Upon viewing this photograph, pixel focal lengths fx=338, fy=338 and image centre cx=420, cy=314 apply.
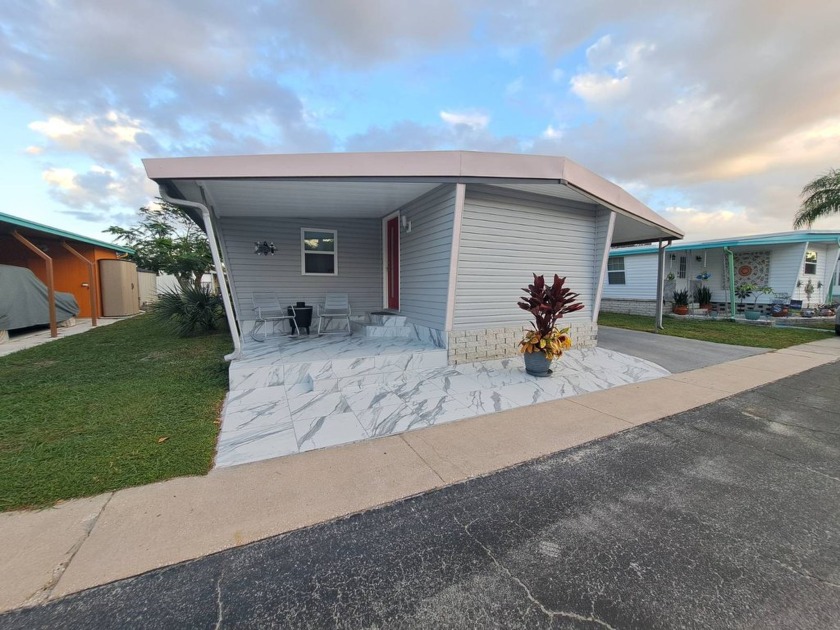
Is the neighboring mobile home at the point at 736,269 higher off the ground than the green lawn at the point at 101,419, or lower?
higher

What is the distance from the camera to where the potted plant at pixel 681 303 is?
13.1 meters

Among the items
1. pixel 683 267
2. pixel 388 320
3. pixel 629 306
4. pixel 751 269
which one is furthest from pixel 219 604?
pixel 751 269

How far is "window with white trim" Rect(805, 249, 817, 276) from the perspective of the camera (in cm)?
1236

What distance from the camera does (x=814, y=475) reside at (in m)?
2.59

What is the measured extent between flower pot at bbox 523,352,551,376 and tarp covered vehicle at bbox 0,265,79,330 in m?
11.6

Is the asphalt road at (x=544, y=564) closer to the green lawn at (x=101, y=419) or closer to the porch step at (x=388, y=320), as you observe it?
the green lawn at (x=101, y=419)

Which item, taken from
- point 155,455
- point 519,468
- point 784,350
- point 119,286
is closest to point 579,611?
point 519,468

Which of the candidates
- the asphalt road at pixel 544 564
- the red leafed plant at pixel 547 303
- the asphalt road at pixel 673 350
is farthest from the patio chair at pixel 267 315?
the asphalt road at pixel 673 350

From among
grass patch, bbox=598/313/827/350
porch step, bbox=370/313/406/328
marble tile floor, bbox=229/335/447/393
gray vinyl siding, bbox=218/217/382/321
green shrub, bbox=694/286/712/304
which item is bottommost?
grass patch, bbox=598/313/827/350

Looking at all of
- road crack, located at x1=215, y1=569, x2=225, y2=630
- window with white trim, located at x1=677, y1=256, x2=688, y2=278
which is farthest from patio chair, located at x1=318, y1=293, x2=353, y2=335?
window with white trim, located at x1=677, y1=256, x2=688, y2=278

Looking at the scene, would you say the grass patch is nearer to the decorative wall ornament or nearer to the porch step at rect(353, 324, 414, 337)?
the decorative wall ornament

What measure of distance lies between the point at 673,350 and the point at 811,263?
35.8 ft

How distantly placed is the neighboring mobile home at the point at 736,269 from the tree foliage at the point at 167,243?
53.1ft

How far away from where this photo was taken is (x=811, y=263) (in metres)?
12.6
